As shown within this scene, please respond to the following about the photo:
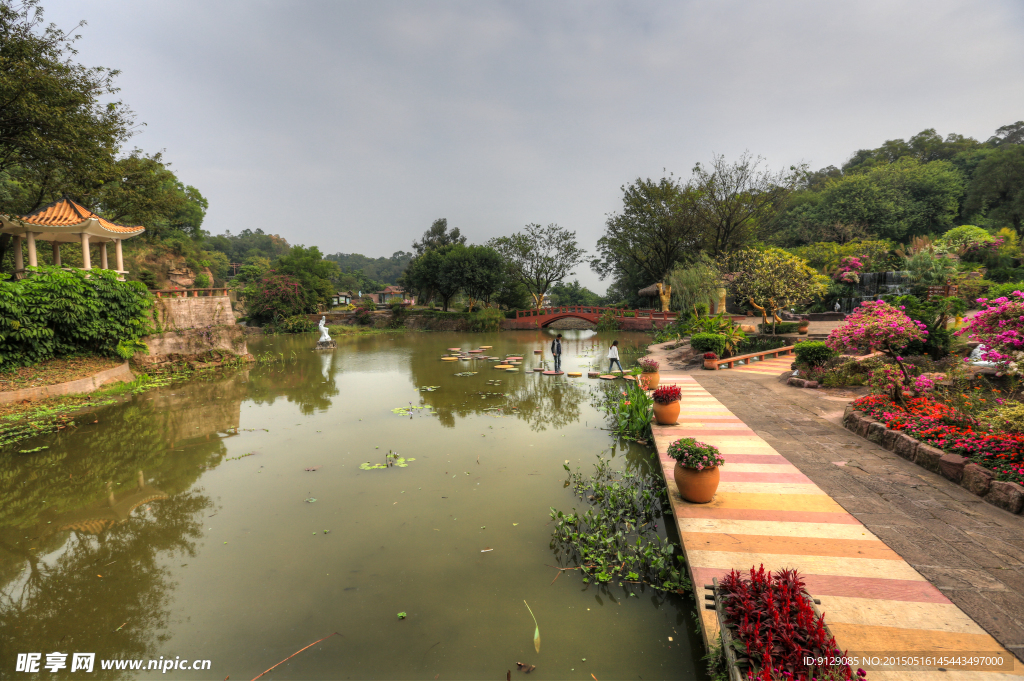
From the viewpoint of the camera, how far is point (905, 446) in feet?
18.7

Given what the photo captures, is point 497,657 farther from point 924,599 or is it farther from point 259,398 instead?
point 259,398

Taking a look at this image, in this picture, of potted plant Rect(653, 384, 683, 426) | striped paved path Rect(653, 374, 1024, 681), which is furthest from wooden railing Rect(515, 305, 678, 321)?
striped paved path Rect(653, 374, 1024, 681)

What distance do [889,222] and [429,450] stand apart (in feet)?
126

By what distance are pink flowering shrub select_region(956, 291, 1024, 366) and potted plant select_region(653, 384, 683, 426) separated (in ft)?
13.8

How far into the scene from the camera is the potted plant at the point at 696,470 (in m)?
4.48

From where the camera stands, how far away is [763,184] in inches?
1113

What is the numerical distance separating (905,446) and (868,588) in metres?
3.66

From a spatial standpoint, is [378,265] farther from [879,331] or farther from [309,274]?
[879,331]

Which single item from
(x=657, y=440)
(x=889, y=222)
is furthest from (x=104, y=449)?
(x=889, y=222)

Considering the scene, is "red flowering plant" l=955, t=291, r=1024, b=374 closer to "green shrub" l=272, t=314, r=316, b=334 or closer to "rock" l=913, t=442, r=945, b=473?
"rock" l=913, t=442, r=945, b=473

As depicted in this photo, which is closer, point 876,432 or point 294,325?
point 876,432

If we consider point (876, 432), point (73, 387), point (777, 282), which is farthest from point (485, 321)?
point (876, 432)

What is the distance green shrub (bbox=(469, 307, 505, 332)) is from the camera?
34.6 m

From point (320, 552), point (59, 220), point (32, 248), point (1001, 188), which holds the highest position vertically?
point (1001, 188)
